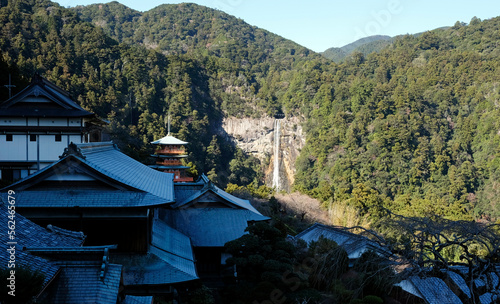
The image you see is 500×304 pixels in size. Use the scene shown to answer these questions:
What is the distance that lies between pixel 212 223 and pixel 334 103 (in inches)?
2202

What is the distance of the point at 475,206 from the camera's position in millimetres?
48844

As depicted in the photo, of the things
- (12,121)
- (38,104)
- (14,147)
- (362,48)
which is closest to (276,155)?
(38,104)

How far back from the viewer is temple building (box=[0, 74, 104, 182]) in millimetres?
18188

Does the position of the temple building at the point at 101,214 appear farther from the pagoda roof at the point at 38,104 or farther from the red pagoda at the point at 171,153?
the red pagoda at the point at 171,153

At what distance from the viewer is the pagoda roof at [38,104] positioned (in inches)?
712

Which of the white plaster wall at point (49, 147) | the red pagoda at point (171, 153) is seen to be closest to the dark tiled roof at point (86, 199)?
the white plaster wall at point (49, 147)

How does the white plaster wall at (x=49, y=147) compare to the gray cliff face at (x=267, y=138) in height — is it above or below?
above

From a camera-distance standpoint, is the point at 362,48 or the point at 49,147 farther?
the point at 362,48

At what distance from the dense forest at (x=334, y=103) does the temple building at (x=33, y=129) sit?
20.5 meters

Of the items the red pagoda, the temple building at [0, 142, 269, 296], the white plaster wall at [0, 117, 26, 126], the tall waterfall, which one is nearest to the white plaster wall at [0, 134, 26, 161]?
the white plaster wall at [0, 117, 26, 126]

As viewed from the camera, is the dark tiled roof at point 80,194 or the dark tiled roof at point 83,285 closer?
the dark tiled roof at point 83,285

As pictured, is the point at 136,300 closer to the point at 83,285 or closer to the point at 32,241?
the point at 83,285

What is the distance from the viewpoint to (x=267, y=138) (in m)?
72.3

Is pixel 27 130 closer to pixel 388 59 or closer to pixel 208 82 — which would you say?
pixel 208 82
